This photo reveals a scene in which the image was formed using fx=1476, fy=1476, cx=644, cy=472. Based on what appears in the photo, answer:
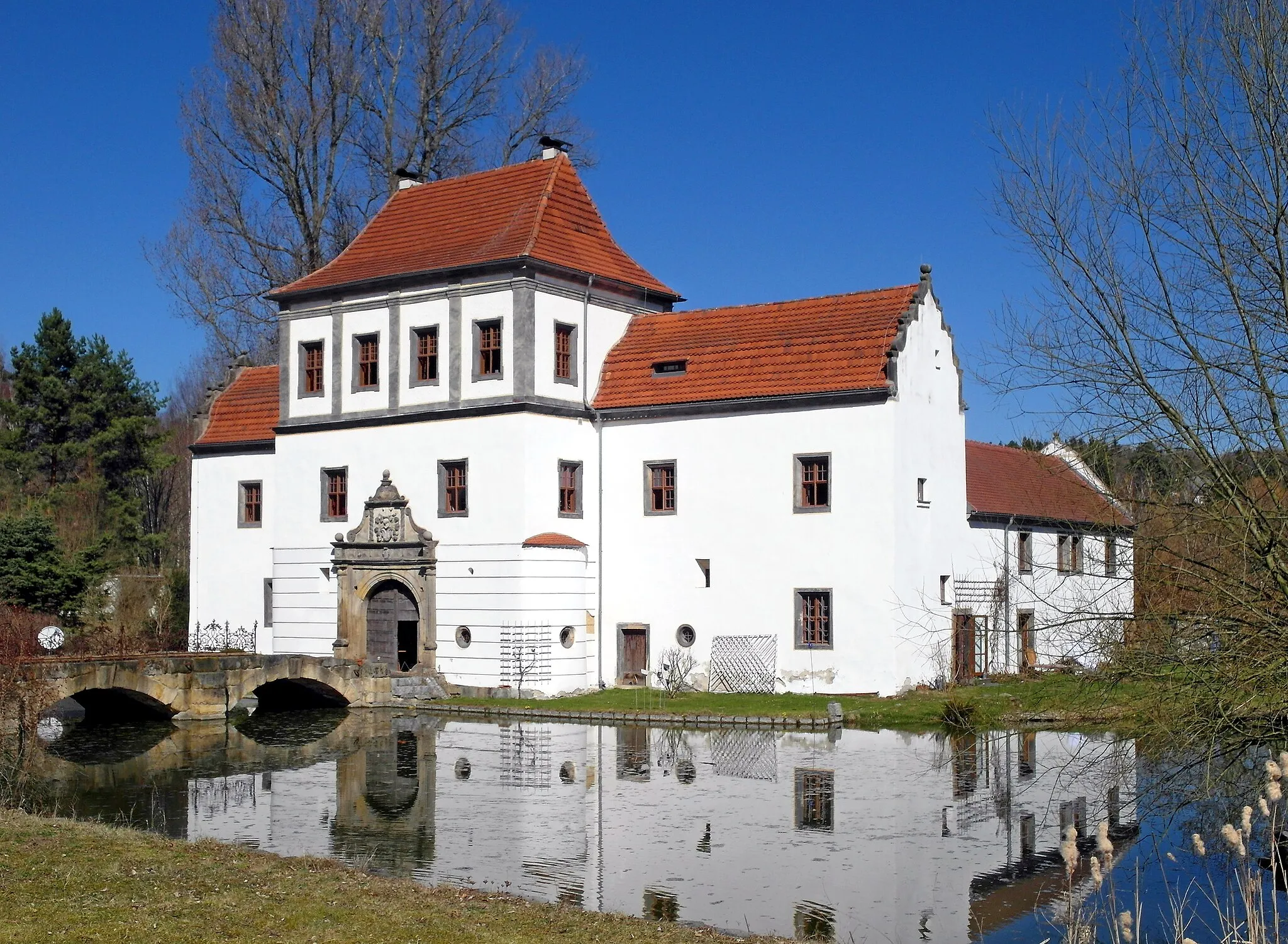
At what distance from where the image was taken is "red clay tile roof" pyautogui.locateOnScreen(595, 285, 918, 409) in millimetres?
30703

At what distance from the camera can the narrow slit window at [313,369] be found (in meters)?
35.3

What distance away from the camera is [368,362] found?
34.5m

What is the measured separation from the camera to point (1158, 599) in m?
11.7

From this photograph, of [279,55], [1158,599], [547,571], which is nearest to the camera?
[1158,599]

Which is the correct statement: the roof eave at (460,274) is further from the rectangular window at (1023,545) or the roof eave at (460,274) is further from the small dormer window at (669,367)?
the rectangular window at (1023,545)

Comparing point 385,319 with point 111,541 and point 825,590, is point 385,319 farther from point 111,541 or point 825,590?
point 111,541

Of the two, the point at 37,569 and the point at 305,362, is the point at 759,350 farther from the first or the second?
the point at 37,569

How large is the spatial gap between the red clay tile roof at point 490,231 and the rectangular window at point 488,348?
1.43 meters

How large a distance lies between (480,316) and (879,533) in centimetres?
995

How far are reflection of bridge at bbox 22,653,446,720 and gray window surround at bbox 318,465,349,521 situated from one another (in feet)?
13.0

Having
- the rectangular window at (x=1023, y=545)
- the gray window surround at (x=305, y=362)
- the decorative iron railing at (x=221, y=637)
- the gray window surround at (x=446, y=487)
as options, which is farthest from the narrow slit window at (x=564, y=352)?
the rectangular window at (x=1023, y=545)

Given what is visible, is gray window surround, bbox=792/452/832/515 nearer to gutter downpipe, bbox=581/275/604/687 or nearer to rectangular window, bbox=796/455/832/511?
rectangular window, bbox=796/455/832/511

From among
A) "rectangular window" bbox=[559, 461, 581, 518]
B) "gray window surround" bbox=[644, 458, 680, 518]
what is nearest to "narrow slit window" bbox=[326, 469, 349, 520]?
"rectangular window" bbox=[559, 461, 581, 518]

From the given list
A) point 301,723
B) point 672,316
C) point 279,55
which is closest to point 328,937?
point 301,723
